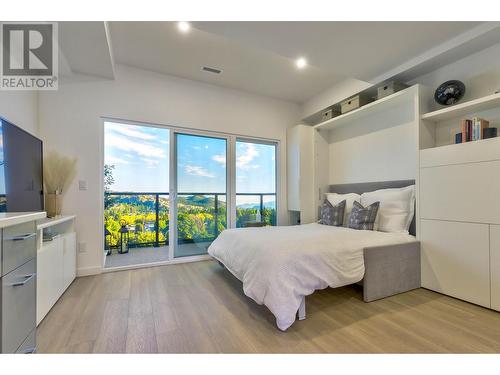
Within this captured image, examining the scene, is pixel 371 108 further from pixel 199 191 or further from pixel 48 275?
pixel 48 275

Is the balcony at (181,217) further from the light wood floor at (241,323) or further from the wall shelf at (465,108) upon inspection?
the wall shelf at (465,108)

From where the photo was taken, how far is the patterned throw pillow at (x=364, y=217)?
2.87m

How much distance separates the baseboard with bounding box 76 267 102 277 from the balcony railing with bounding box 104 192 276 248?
1.10 m

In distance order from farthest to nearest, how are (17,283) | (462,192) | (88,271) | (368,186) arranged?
(368,186) < (88,271) < (462,192) < (17,283)

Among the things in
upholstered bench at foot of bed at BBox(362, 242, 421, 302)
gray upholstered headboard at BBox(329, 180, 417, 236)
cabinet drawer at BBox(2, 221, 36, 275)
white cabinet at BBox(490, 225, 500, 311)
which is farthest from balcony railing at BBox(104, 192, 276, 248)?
white cabinet at BBox(490, 225, 500, 311)

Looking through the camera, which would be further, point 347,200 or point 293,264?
point 347,200

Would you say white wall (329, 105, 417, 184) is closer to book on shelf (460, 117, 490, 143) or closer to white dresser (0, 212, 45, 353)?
book on shelf (460, 117, 490, 143)

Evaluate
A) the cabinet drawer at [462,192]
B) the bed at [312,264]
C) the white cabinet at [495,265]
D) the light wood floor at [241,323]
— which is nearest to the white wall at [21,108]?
the light wood floor at [241,323]

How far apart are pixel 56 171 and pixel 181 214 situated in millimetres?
1630

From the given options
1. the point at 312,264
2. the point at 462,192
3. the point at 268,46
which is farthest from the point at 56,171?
the point at 462,192

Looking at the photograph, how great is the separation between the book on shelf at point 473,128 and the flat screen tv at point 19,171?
389 centimetres

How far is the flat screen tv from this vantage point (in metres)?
1.56

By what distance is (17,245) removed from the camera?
3.17 feet

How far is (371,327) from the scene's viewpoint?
179cm
